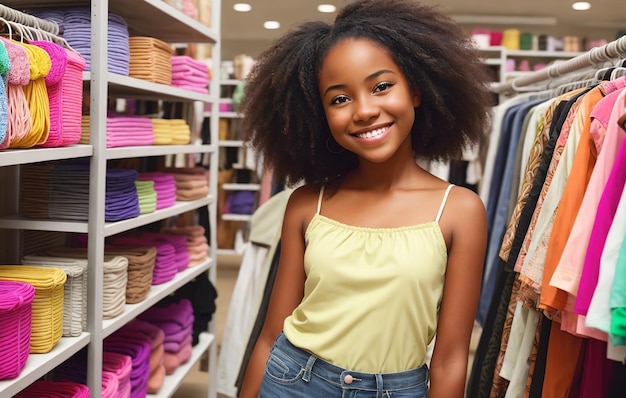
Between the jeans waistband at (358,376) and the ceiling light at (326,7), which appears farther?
the ceiling light at (326,7)

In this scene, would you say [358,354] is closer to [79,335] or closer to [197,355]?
[79,335]

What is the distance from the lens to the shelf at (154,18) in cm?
191

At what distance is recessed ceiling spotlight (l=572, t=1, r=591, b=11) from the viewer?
20.5ft

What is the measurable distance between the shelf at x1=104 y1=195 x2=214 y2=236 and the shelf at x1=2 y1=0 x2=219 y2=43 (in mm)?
650

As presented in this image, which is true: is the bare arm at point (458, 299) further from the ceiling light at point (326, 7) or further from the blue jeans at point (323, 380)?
the ceiling light at point (326, 7)

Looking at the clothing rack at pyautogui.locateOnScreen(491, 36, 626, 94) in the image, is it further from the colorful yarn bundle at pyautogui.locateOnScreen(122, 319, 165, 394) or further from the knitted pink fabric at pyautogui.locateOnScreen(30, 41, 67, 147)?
the colorful yarn bundle at pyautogui.locateOnScreen(122, 319, 165, 394)

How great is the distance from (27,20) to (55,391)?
0.94 m

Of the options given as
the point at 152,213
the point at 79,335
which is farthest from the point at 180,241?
the point at 79,335

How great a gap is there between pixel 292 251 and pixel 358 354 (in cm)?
28

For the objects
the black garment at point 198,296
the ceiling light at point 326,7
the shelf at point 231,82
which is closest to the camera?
the black garment at point 198,296

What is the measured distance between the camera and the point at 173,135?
2410 mm

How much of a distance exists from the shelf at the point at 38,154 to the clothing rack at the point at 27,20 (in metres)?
0.31

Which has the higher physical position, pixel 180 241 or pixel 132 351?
pixel 180 241

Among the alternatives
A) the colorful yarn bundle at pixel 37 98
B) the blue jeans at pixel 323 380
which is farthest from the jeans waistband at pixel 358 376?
→ the colorful yarn bundle at pixel 37 98
